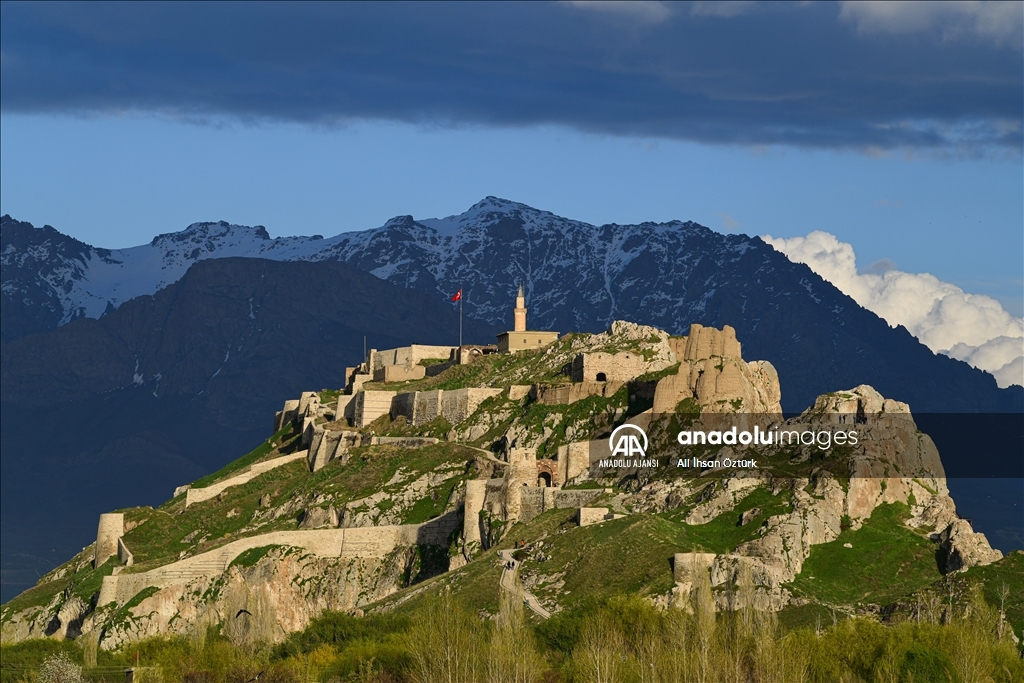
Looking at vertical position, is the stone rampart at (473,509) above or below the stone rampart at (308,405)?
below

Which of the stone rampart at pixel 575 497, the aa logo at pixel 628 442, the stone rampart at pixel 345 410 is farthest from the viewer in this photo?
the stone rampart at pixel 345 410

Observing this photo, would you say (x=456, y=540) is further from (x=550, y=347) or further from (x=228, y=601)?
(x=550, y=347)

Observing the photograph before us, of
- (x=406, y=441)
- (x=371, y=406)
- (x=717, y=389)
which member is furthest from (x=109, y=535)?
(x=717, y=389)

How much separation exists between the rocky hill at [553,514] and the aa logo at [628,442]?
607 mm

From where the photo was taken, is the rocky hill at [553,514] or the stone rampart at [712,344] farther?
the stone rampart at [712,344]

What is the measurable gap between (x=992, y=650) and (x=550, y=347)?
3310 inches

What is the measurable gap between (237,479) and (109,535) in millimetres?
14609

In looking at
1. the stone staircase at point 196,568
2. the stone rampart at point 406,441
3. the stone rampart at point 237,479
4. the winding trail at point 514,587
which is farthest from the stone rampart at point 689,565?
the stone rampart at point 237,479

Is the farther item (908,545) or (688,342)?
(688,342)

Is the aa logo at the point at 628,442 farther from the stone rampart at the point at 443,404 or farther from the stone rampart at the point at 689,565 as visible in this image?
the stone rampart at the point at 689,565

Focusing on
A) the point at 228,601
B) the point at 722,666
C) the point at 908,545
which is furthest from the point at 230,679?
the point at 908,545

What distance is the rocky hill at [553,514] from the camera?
120 m

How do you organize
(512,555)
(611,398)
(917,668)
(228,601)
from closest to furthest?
(917,668) → (512,555) → (228,601) → (611,398)

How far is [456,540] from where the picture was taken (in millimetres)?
140875
